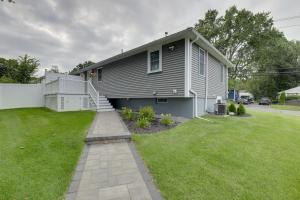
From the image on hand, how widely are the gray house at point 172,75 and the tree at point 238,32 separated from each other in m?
15.3

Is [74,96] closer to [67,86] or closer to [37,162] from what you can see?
[67,86]

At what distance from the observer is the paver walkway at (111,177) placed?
2.28 meters

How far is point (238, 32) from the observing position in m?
23.0

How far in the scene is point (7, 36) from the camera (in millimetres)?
11273

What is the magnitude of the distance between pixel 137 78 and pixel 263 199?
26.6 feet

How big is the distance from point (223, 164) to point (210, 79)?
24.4 feet

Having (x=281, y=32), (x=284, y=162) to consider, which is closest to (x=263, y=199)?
(x=284, y=162)

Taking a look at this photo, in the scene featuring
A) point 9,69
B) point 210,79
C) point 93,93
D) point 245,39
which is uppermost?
point 245,39

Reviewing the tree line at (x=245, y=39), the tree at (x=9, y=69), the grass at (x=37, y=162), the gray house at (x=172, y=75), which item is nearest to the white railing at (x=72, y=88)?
the gray house at (x=172, y=75)

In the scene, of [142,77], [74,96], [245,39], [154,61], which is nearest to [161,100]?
[142,77]

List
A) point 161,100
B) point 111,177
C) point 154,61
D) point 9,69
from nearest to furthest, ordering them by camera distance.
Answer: point 111,177 → point 154,61 → point 161,100 → point 9,69

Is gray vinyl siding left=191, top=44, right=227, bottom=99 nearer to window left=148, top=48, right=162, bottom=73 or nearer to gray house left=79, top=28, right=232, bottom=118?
gray house left=79, top=28, right=232, bottom=118

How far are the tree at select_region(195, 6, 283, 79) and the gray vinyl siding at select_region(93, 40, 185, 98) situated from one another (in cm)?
1855

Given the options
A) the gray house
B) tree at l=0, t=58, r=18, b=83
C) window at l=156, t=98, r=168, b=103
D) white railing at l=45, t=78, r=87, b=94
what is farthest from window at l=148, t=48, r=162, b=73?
tree at l=0, t=58, r=18, b=83
